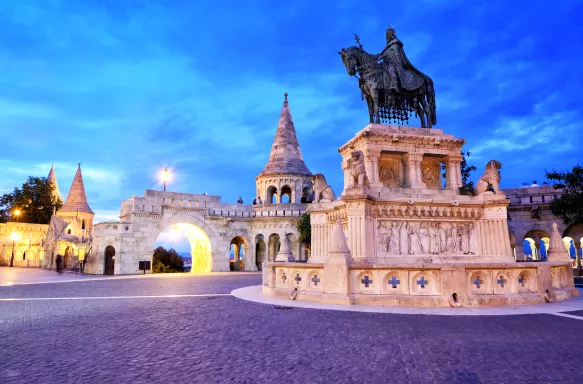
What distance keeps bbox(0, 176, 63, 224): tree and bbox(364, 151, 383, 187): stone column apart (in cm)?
5583

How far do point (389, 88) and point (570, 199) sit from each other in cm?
1751

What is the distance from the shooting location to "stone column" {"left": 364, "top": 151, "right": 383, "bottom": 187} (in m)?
12.4

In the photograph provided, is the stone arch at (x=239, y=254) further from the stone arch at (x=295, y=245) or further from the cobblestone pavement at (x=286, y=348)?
the cobblestone pavement at (x=286, y=348)

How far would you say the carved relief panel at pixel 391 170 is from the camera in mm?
13188

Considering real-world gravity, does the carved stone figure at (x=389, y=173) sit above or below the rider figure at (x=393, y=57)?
below

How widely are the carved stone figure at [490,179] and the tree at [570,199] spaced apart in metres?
14.9

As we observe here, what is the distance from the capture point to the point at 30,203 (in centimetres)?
5550

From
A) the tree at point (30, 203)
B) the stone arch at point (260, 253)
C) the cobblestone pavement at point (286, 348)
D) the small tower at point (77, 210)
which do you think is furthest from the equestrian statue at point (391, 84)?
the tree at point (30, 203)

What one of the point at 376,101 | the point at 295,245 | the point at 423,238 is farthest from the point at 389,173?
the point at 295,245

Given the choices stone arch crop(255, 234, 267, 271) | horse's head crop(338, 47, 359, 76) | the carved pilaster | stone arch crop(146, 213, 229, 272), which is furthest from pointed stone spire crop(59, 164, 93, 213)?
the carved pilaster

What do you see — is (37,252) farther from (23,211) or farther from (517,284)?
(517,284)

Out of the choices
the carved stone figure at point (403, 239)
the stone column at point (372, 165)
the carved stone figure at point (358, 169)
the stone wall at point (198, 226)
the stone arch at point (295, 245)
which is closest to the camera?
the carved stone figure at point (358, 169)

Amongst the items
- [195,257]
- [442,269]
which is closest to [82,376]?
[442,269]

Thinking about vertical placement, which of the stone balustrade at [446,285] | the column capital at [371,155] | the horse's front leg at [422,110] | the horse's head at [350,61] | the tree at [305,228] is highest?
the horse's head at [350,61]
